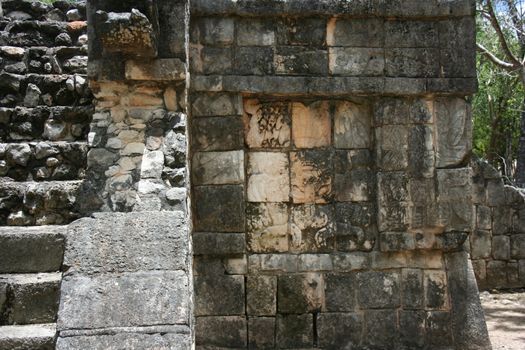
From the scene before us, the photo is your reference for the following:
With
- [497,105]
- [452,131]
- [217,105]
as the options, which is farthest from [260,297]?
[497,105]

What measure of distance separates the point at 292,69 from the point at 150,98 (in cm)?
148

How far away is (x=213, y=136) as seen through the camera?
5.33 meters

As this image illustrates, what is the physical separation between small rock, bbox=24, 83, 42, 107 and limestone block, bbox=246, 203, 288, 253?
1997mm

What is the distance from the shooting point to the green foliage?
17.3 metres

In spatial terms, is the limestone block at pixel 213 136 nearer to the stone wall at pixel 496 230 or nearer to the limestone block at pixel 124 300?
the limestone block at pixel 124 300

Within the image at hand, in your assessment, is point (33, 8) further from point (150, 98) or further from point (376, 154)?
point (376, 154)

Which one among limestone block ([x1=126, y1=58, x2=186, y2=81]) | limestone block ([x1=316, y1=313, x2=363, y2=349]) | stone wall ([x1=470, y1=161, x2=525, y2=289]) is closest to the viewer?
limestone block ([x1=126, y1=58, x2=186, y2=81])

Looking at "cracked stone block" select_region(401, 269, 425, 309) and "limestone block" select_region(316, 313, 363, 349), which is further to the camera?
"cracked stone block" select_region(401, 269, 425, 309)

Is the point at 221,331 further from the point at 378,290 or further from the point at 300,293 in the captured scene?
the point at 378,290

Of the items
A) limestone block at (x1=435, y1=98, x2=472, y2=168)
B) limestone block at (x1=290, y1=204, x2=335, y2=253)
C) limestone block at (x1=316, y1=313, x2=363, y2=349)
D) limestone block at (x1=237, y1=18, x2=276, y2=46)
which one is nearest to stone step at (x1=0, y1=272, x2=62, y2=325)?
limestone block at (x1=290, y1=204, x2=335, y2=253)

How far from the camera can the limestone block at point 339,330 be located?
5.36 metres

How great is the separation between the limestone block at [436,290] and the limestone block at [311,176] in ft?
3.80

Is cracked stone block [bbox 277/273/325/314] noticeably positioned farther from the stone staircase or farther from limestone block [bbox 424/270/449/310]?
the stone staircase

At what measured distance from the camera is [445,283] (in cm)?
551
